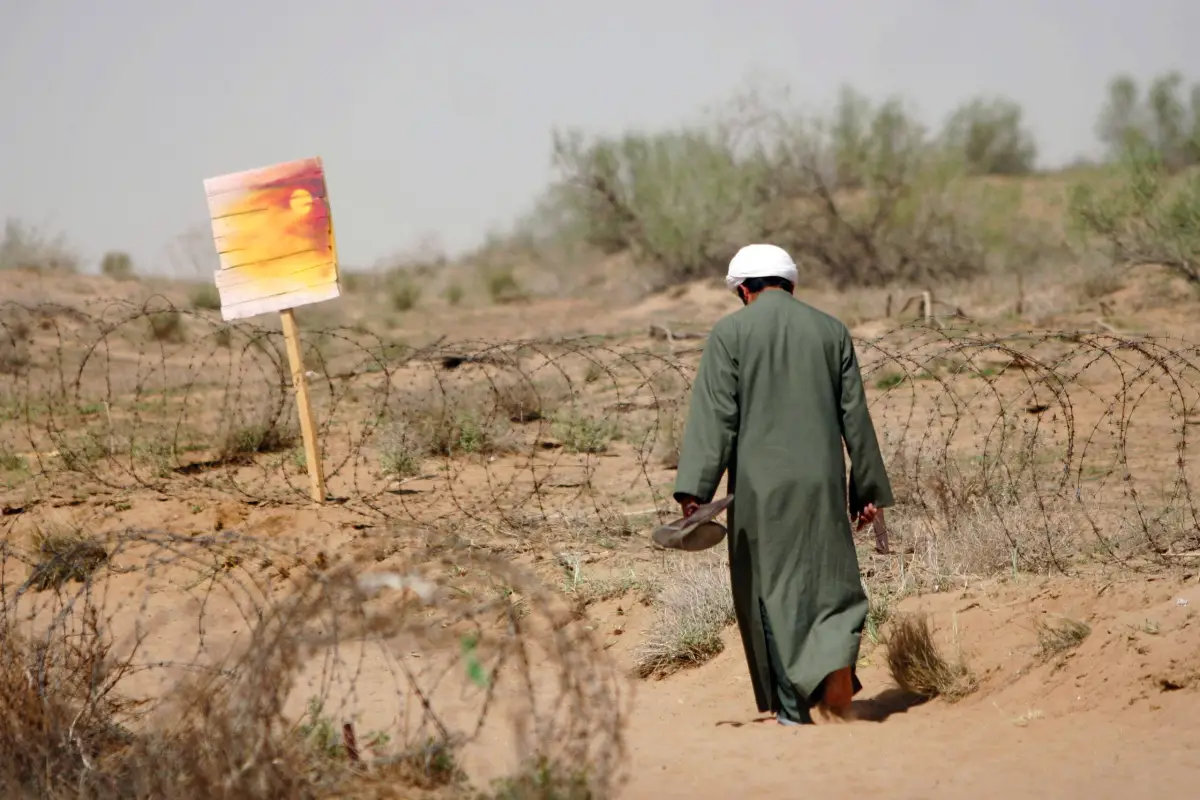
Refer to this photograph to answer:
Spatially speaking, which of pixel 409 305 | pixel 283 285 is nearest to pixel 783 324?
pixel 283 285

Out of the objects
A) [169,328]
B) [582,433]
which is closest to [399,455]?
[582,433]

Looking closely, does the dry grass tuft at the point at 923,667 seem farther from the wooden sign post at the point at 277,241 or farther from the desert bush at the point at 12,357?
the desert bush at the point at 12,357

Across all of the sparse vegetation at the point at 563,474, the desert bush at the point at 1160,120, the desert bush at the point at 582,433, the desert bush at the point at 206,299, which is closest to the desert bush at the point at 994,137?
the desert bush at the point at 1160,120

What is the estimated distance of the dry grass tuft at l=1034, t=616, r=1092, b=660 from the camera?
244 inches

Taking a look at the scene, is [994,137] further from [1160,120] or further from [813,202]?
[813,202]

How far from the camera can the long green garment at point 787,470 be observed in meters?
5.68

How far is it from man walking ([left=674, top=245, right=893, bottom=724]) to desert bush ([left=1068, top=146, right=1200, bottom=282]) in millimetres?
15766

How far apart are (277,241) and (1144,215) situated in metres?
15.8

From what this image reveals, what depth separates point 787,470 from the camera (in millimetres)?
5668

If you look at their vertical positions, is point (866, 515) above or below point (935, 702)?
above

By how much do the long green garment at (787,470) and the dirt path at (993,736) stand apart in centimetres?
38

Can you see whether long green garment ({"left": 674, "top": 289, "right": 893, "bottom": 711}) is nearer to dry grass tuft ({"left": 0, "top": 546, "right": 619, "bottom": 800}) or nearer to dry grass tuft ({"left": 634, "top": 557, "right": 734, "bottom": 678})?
dry grass tuft ({"left": 0, "top": 546, "right": 619, "bottom": 800})

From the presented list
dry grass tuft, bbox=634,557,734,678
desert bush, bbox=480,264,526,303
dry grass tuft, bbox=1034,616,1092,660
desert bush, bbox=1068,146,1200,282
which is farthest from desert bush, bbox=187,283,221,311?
dry grass tuft, bbox=1034,616,1092,660

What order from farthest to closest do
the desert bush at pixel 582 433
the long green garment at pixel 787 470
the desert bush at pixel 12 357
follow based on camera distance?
1. the desert bush at pixel 12 357
2. the desert bush at pixel 582 433
3. the long green garment at pixel 787 470
